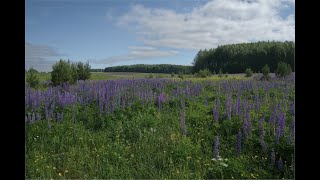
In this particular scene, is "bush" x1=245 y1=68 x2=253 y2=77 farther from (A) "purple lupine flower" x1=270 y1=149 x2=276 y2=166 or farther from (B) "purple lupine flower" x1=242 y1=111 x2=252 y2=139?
(A) "purple lupine flower" x1=270 y1=149 x2=276 y2=166

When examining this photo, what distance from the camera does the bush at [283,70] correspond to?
1977 cm

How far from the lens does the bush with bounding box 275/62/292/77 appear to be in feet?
64.8

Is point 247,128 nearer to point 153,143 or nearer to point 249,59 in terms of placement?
point 153,143

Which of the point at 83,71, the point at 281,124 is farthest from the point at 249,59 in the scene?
the point at 281,124

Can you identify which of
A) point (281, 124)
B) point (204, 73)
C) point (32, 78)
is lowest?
point (281, 124)

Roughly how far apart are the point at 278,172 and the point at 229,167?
0.80 m

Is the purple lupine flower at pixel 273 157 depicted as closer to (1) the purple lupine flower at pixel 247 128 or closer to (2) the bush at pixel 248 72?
(1) the purple lupine flower at pixel 247 128

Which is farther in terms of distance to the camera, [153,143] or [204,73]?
[204,73]

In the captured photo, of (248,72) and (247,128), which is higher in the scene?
(248,72)

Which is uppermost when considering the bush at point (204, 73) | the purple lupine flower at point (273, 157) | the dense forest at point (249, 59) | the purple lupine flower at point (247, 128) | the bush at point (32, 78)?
the dense forest at point (249, 59)

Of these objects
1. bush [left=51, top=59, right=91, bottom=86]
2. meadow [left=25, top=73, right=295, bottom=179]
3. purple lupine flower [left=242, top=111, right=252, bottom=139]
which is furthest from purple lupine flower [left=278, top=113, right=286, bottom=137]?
bush [left=51, top=59, right=91, bottom=86]

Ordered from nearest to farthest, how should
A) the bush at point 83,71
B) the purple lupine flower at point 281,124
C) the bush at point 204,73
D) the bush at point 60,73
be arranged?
the purple lupine flower at point 281,124
the bush at point 60,73
the bush at point 83,71
the bush at point 204,73

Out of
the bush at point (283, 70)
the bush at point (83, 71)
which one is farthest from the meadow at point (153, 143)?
the bush at point (283, 70)

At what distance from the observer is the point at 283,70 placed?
1992 cm
